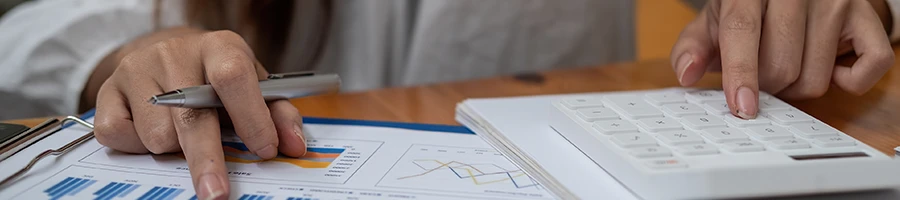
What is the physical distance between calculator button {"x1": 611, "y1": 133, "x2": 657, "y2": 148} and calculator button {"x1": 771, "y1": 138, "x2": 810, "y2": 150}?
0.06 metres

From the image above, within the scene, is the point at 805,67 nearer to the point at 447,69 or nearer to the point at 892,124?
the point at 892,124

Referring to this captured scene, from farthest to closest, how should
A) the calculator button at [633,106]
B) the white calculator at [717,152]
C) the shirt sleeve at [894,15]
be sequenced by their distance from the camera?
the shirt sleeve at [894,15]
the calculator button at [633,106]
the white calculator at [717,152]

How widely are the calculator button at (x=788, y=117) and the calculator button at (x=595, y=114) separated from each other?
91 millimetres

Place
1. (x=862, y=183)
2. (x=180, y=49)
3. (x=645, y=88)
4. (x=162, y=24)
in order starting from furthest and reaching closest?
(x=162, y=24) → (x=645, y=88) → (x=180, y=49) → (x=862, y=183)

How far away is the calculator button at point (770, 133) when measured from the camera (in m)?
0.33

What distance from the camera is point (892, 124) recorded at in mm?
448

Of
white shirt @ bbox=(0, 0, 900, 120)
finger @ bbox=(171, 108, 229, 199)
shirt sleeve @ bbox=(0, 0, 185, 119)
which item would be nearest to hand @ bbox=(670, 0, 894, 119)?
finger @ bbox=(171, 108, 229, 199)

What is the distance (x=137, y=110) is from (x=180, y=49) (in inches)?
1.9

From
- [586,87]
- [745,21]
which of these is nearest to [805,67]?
[745,21]

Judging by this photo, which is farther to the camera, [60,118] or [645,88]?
[645,88]

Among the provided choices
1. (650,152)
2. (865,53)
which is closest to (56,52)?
(650,152)

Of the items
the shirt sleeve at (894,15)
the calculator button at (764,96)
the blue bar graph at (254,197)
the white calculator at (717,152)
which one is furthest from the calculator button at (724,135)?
the shirt sleeve at (894,15)

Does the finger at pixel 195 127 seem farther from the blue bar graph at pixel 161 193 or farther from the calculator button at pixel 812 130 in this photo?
the calculator button at pixel 812 130

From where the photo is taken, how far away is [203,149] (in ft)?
1.11
